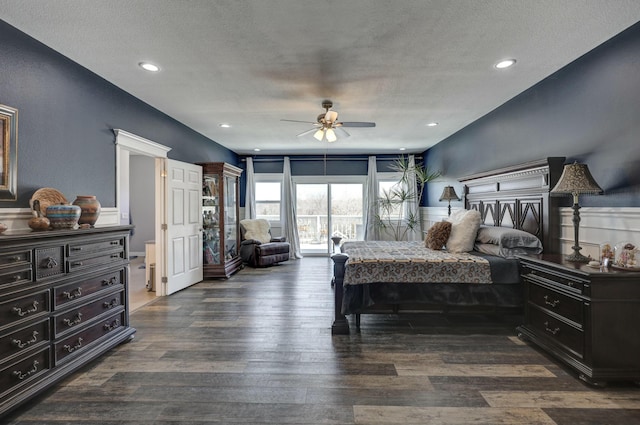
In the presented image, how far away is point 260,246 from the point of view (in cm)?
654

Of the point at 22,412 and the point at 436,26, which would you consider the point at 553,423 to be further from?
the point at 22,412

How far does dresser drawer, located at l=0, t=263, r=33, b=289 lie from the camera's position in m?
1.84

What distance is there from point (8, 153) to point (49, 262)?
3.11 ft

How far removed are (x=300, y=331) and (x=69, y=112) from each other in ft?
10.1

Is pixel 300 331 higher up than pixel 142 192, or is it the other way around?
pixel 142 192

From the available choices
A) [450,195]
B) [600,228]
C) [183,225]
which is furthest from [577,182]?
[183,225]

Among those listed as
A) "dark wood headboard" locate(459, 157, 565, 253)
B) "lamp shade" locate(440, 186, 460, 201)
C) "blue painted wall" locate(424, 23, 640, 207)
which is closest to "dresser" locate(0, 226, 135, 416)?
"dark wood headboard" locate(459, 157, 565, 253)

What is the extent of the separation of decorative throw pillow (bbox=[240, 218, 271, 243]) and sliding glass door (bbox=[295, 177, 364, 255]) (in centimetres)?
110

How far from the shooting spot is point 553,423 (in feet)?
5.88

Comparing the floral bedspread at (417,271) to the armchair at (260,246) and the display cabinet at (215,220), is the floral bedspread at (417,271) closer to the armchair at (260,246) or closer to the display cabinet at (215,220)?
the display cabinet at (215,220)

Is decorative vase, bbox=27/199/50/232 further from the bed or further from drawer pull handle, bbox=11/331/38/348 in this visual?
the bed

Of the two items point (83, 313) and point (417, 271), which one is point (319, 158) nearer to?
point (417, 271)

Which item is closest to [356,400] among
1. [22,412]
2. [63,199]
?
[22,412]

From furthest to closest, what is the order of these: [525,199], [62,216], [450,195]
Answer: [450,195]
[525,199]
[62,216]
